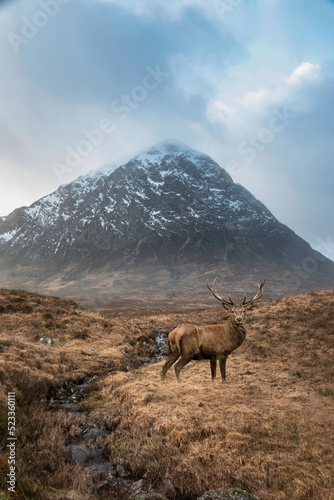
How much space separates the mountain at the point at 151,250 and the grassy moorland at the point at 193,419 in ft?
276

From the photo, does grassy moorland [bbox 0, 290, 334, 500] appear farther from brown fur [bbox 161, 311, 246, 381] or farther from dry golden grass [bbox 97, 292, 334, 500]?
brown fur [bbox 161, 311, 246, 381]

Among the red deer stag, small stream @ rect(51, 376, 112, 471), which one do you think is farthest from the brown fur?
small stream @ rect(51, 376, 112, 471)

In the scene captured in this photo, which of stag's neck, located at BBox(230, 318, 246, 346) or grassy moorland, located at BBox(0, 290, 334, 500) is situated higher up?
stag's neck, located at BBox(230, 318, 246, 346)

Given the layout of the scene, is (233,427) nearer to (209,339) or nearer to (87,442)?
(209,339)

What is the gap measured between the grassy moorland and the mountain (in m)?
84.3

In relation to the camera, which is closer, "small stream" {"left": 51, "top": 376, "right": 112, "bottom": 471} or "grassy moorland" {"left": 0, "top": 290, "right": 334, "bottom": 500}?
"grassy moorland" {"left": 0, "top": 290, "right": 334, "bottom": 500}

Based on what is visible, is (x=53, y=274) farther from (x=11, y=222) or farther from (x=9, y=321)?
(x=9, y=321)

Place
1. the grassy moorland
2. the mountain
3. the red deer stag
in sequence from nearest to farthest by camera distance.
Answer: the grassy moorland → the red deer stag → the mountain

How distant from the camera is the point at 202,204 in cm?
19588

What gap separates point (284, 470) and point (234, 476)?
3.24 feet

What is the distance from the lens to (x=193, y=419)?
287 inches

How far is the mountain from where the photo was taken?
12325 centimetres

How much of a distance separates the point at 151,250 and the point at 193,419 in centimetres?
15273

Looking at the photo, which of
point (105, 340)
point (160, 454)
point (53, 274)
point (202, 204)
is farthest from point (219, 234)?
point (160, 454)
